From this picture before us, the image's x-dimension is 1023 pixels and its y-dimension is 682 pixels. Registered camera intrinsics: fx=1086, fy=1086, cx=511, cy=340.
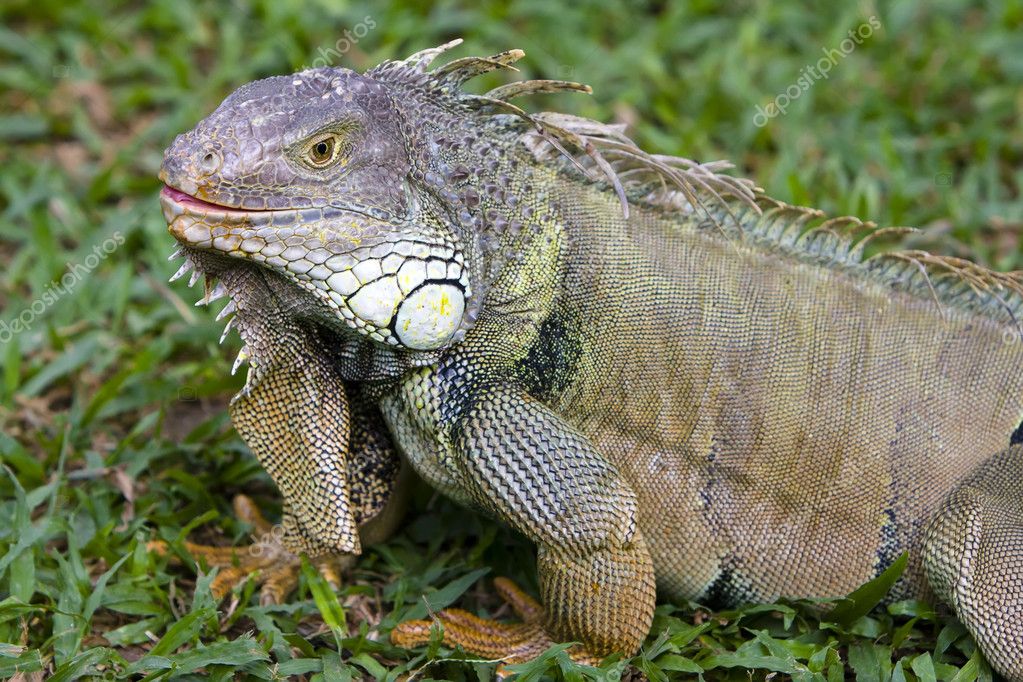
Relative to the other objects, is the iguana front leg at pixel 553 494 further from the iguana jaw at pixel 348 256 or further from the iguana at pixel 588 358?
the iguana jaw at pixel 348 256

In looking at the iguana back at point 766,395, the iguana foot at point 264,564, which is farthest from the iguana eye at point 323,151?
the iguana foot at point 264,564
